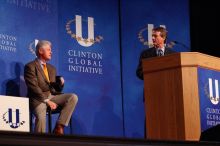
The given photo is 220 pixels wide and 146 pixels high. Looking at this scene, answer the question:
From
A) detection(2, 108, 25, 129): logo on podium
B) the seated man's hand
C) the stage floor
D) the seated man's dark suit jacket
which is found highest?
the seated man's dark suit jacket

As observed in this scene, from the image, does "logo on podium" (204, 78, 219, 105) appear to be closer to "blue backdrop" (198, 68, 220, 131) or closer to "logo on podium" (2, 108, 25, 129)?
"blue backdrop" (198, 68, 220, 131)

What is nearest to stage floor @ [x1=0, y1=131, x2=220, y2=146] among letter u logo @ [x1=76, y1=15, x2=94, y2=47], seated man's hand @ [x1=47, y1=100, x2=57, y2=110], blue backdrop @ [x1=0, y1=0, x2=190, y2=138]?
seated man's hand @ [x1=47, y1=100, x2=57, y2=110]

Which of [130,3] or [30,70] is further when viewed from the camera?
[130,3]

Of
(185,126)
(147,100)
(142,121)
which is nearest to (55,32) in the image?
(142,121)

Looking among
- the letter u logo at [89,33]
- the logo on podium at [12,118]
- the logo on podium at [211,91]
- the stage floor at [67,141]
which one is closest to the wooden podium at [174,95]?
the logo on podium at [211,91]

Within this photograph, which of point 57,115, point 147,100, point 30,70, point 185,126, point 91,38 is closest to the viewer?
point 185,126

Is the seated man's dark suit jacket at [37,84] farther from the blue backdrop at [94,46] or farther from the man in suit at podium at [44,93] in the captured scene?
the blue backdrop at [94,46]

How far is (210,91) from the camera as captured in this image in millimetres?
4539

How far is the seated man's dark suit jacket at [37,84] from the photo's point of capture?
630cm

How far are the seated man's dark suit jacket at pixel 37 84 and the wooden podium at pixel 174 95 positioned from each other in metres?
2.02

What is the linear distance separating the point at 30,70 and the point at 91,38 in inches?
59.4

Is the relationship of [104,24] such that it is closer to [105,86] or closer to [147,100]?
[105,86]

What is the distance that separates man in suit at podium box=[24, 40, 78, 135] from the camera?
6273 mm

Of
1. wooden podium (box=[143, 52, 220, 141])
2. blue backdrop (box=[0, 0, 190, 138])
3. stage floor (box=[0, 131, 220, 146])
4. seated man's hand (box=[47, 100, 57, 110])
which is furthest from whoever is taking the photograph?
blue backdrop (box=[0, 0, 190, 138])
